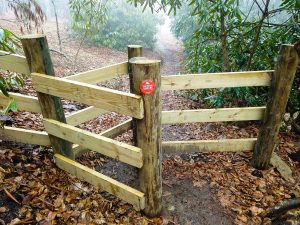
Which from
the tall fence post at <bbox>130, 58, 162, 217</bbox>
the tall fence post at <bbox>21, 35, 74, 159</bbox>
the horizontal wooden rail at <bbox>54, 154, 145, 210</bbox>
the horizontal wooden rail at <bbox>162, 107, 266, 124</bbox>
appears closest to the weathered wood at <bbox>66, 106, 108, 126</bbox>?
the tall fence post at <bbox>21, 35, 74, 159</bbox>

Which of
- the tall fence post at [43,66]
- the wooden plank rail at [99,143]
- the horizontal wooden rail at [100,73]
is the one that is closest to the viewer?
the wooden plank rail at [99,143]

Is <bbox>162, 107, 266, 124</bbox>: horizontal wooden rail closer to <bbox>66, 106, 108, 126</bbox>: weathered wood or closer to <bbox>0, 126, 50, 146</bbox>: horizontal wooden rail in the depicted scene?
<bbox>66, 106, 108, 126</bbox>: weathered wood

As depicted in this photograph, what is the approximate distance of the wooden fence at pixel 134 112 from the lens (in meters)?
2.20

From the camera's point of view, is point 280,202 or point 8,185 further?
point 280,202

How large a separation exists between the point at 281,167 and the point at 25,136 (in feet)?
12.1

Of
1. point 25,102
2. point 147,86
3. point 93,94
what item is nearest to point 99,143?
point 93,94

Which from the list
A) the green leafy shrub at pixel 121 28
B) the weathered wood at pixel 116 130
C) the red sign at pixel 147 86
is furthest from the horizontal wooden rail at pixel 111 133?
the green leafy shrub at pixel 121 28

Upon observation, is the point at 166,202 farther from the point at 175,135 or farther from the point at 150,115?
the point at 175,135

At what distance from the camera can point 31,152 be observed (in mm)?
3213

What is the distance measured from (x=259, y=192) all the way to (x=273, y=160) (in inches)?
23.4

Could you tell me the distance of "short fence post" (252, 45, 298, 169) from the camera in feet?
9.34

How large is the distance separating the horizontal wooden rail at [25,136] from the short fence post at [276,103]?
293 cm

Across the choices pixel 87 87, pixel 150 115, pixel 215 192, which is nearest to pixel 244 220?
pixel 215 192

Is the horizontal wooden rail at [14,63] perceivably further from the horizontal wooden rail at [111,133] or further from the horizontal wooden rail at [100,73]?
the horizontal wooden rail at [111,133]
